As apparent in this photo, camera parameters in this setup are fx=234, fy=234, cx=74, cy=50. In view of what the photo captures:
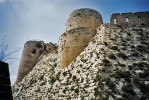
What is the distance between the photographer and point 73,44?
806 inches

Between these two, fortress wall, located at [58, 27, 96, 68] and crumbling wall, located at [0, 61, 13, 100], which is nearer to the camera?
crumbling wall, located at [0, 61, 13, 100]

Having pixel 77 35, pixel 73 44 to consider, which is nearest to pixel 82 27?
pixel 77 35

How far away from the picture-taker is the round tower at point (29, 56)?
96.9 ft

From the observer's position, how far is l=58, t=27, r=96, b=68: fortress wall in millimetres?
20078

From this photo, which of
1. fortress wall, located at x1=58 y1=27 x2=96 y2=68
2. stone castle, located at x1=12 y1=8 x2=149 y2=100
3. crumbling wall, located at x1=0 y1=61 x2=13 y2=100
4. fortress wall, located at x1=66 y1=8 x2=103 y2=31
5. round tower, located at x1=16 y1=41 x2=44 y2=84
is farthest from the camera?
round tower, located at x1=16 y1=41 x2=44 y2=84

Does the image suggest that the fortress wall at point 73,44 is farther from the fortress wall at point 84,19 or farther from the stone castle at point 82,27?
the fortress wall at point 84,19

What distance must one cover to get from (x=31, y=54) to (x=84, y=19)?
436 inches

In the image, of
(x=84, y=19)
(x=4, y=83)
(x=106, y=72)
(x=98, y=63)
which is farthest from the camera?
(x=84, y=19)

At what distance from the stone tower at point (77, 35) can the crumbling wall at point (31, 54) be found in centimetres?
940

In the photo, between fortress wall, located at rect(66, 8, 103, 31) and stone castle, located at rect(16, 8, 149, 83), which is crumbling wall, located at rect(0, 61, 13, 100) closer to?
stone castle, located at rect(16, 8, 149, 83)

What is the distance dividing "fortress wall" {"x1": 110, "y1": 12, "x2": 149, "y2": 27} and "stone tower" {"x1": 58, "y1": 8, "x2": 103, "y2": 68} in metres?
1.83

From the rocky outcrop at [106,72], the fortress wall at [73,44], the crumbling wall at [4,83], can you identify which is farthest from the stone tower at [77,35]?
the crumbling wall at [4,83]

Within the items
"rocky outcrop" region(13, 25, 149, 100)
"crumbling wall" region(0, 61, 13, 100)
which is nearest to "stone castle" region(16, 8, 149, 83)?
"rocky outcrop" region(13, 25, 149, 100)

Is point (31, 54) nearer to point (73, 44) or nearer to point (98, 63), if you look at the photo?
point (73, 44)
